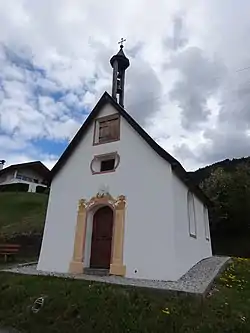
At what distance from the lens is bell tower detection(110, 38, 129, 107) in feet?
44.8

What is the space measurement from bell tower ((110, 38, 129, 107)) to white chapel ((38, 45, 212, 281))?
17cm

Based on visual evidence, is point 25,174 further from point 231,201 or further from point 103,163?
point 103,163

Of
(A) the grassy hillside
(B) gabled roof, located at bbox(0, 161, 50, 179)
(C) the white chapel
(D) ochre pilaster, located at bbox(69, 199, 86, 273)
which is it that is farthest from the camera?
(B) gabled roof, located at bbox(0, 161, 50, 179)

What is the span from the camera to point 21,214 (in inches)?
1024

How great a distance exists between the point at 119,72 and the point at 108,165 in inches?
190

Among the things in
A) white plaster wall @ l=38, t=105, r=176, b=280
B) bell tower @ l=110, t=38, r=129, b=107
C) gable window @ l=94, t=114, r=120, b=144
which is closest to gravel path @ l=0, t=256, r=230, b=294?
white plaster wall @ l=38, t=105, r=176, b=280

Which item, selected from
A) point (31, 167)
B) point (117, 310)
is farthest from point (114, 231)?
point (31, 167)

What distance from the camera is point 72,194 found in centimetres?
1197

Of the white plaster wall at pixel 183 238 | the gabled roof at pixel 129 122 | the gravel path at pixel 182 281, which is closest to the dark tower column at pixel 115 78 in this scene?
the gabled roof at pixel 129 122

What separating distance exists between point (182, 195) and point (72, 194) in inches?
171

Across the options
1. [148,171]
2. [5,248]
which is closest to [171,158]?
[148,171]

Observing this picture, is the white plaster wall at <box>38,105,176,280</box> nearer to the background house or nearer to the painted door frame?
the painted door frame

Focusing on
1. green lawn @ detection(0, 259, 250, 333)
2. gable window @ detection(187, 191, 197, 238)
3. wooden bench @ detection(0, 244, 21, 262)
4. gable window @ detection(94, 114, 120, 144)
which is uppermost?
gable window @ detection(94, 114, 120, 144)

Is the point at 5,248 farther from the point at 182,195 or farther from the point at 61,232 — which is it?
the point at 182,195
